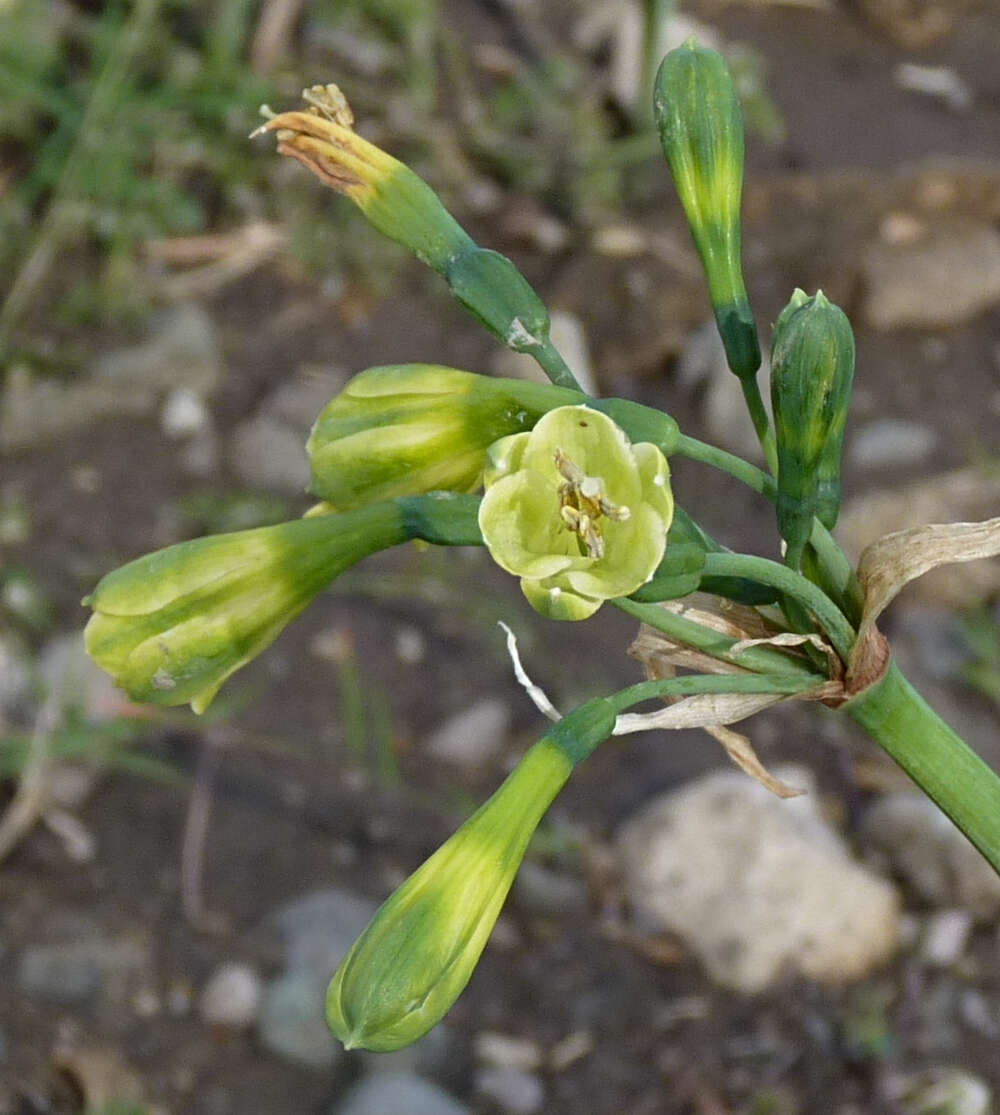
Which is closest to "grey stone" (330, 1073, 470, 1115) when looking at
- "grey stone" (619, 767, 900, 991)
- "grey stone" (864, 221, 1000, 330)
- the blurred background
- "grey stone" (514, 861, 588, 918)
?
the blurred background

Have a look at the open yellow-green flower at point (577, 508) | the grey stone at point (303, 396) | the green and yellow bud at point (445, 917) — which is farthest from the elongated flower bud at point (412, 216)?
the grey stone at point (303, 396)

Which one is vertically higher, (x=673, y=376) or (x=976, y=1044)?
(x=673, y=376)

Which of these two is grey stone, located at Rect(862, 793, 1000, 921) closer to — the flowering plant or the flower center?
the flowering plant

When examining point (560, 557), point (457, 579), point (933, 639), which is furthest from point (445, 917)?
point (933, 639)

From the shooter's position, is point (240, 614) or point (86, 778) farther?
point (86, 778)

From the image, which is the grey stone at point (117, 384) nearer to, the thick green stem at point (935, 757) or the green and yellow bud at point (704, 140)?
the green and yellow bud at point (704, 140)

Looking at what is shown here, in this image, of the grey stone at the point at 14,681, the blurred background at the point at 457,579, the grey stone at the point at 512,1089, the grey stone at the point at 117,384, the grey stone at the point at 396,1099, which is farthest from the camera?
the grey stone at the point at 117,384

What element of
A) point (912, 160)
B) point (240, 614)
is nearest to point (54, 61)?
point (912, 160)

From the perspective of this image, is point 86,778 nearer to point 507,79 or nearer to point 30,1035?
point 30,1035
